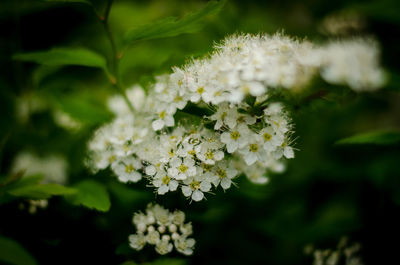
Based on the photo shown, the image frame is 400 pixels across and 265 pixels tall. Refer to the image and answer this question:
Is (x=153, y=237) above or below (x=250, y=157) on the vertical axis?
below

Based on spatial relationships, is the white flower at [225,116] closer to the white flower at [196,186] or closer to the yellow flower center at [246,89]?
the yellow flower center at [246,89]

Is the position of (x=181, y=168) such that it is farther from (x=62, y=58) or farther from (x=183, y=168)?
(x=62, y=58)

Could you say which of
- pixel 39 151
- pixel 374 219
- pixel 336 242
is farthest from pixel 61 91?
pixel 374 219

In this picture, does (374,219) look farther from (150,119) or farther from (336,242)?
(150,119)

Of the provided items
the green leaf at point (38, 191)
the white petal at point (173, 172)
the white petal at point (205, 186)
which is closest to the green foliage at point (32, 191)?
the green leaf at point (38, 191)

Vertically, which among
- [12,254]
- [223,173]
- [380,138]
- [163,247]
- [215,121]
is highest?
[380,138]

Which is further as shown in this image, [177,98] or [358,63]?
[358,63]

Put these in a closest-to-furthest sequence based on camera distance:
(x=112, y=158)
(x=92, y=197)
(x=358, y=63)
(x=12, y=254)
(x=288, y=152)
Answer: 1. (x=12, y=254)
2. (x=288, y=152)
3. (x=92, y=197)
4. (x=112, y=158)
5. (x=358, y=63)

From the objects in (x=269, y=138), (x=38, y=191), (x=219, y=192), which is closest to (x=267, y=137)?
(x=269, y=138)

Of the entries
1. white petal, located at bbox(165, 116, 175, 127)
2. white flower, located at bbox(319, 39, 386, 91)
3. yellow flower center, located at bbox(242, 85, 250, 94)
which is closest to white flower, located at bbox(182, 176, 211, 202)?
white petal, located at bbox(165, 116, 175, 127)
